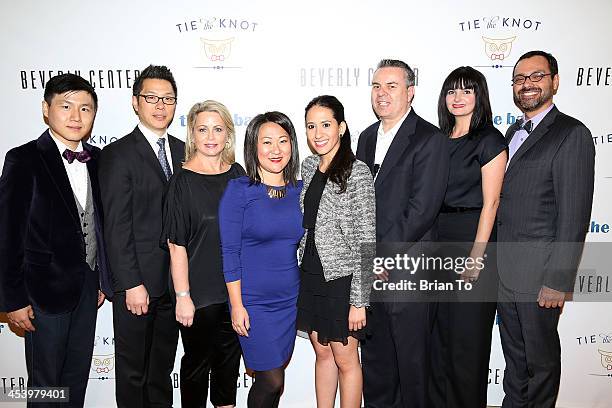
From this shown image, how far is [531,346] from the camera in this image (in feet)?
8.08

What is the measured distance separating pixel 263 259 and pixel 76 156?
1.11 meters

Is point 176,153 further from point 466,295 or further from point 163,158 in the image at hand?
point 466,295

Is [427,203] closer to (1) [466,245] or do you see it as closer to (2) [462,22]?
(1) [466,245]

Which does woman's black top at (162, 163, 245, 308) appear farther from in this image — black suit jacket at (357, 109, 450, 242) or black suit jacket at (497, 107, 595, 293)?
black suit jacket at (497, 107, 595, 293)

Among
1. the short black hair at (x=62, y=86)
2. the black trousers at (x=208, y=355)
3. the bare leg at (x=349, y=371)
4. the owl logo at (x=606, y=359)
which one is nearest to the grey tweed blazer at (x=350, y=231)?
the bare leg at (x=349, y=371)

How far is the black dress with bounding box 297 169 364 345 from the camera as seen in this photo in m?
2.11

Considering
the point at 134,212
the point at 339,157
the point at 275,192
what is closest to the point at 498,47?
the point at 339,157

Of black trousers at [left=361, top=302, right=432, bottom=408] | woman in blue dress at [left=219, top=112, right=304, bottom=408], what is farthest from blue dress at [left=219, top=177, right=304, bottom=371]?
black trousers at [left=361, top=302, right=432, bottom=408]

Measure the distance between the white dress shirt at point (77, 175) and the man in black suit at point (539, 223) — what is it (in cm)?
224

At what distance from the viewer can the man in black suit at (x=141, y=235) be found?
2.26 meters

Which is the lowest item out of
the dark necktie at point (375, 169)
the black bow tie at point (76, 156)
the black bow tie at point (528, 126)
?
the dark necktie at point (375, 169)

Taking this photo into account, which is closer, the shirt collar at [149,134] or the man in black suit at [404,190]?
the man in black suit at [404,190]

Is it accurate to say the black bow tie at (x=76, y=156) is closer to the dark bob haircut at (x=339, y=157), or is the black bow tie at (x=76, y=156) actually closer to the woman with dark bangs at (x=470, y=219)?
the dark bob haircut at (x=339, y=157)

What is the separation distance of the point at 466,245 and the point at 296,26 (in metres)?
1.76
